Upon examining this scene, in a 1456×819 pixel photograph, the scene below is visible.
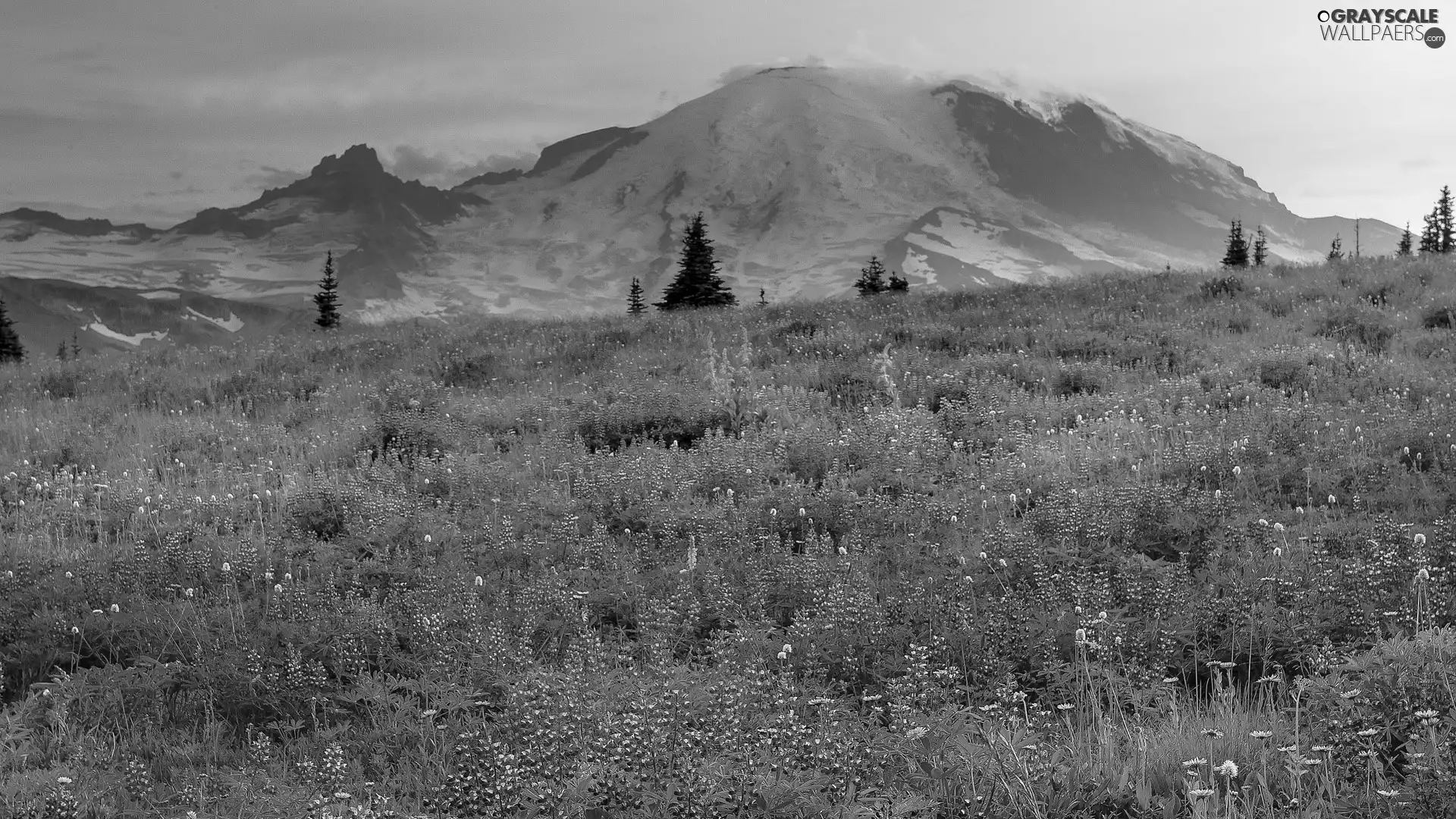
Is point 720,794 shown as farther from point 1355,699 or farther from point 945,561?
point 945,561

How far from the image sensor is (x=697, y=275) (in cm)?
3600

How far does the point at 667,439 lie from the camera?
12.7m

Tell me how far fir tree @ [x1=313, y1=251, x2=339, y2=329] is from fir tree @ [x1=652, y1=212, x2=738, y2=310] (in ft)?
38.1

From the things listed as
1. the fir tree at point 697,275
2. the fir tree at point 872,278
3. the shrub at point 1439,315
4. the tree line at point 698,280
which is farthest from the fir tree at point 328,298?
the shrub at point 1439,315

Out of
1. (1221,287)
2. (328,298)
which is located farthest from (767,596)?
(328,298)

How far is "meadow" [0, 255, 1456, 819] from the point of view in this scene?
4297 mm

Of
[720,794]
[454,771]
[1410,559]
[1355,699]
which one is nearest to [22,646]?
[454,771]

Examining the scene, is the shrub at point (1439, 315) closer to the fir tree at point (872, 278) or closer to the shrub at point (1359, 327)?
the shrub at point (1359, 327)

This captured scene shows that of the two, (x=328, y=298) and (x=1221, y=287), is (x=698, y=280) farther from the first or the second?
(x=1221, y=287)

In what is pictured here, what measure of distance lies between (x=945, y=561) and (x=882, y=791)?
345 centimetres

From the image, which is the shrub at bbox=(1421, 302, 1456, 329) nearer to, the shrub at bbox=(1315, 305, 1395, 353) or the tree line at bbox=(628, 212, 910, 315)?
the shrub at bbox=(1315, 305, 1395, 353)

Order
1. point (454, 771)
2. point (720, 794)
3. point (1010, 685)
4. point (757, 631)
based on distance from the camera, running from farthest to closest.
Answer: point (757, 631)
point (1010, 685)
point (454, 771)
point (720, 794)

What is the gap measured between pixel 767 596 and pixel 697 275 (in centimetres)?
2966

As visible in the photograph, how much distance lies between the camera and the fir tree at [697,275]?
3538cm
